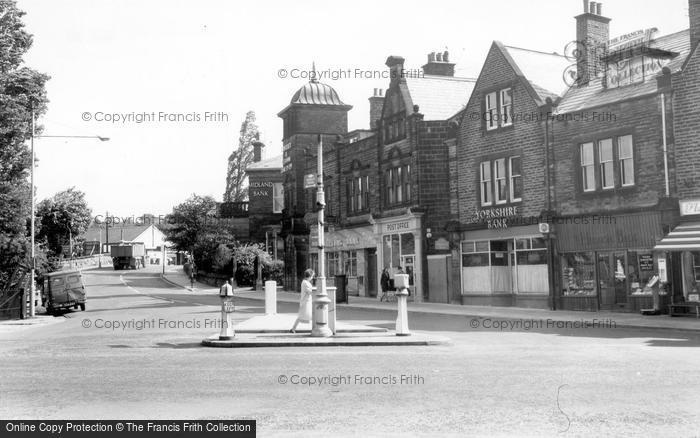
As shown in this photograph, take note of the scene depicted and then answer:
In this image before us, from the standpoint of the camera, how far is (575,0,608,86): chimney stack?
29641 mm

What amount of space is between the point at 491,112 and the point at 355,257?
14.8 meters

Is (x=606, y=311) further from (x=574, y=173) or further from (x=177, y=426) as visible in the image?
(x=177, y=426)

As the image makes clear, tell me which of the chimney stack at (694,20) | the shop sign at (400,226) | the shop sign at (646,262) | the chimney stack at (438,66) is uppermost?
the chimney stack at (438,66)

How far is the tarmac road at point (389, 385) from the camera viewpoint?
27.2 ft

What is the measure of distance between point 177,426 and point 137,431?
0.39 meters

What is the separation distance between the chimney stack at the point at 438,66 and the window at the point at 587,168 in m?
15.6

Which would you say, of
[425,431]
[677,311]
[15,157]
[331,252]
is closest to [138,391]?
[425,431]

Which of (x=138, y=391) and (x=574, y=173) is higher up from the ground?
(x=574, y=173)

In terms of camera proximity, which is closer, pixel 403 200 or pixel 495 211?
pixel 495 211

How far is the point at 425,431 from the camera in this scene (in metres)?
7.82

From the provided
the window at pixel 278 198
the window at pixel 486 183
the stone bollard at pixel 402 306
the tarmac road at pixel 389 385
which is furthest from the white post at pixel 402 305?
the window at pixel 278 198

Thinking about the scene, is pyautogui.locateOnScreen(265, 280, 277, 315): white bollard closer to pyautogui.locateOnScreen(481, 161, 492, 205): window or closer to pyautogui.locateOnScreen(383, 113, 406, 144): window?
pyautogui.locateOnScreen(481, 161, 492, 205): window

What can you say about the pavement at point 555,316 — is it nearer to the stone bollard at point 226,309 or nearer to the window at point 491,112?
the window at point 491,112

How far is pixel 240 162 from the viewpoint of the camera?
83.0 m
